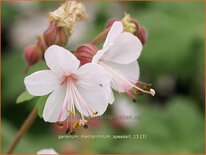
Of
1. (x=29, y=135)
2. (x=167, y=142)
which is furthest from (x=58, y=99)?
(x=29, y=135)

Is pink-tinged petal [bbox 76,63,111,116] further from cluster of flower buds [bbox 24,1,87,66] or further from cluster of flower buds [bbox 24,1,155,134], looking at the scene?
cluster of flower buds [bbox 24,1,87,66]

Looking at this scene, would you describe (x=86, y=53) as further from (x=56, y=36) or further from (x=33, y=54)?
(x=33, y=54)

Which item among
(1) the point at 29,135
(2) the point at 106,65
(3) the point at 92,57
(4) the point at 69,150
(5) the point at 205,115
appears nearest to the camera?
(3) the point at 92,57

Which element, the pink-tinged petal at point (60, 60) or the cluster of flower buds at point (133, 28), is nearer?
the pink-tinged petal at point (60, 60)

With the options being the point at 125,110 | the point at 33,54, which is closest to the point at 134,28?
the point at 33,54

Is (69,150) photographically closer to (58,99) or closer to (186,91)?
(186,91)

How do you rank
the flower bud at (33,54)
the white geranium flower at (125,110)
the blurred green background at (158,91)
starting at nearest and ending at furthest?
1. the flower bud at (33,54)
2. the blurred green background at (158,91)
3. the white geranium flower at (125,110)

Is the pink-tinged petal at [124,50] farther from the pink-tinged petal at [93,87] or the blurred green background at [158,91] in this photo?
the blurred green background at [158,91]

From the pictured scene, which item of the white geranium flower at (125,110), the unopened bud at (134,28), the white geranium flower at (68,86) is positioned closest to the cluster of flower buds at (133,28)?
the unopened bud at (134,28)
